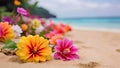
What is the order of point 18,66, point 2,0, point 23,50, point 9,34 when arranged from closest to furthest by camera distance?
point 18,66, point 23,50, point 9,34, point 2,0

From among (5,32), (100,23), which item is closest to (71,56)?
(5,32)

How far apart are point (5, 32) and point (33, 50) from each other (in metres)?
0.55

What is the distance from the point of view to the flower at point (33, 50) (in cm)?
194

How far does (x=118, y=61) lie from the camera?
7.16 ft

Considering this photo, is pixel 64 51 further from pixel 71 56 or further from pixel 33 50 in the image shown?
pixel 33 50

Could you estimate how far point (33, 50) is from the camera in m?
1.97

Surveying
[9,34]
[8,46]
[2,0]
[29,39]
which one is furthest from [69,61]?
[2,0]

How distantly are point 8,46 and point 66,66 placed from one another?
47 centimetres

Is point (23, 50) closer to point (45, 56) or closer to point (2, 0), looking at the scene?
point (45, 56)

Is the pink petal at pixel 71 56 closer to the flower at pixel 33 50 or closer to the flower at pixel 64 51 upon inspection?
the flower at pixel 64 51

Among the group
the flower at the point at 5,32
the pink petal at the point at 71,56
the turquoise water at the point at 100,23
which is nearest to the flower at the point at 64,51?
the pink petal at the point at 71,56

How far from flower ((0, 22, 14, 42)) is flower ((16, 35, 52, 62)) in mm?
480

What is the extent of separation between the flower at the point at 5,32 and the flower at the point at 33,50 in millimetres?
480

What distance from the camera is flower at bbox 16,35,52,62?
1940mm
